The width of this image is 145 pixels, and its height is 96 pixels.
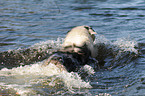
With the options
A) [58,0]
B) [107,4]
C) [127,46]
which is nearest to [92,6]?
[107,4]

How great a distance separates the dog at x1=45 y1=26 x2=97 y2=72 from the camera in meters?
6.12

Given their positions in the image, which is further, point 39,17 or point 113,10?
point 113,10

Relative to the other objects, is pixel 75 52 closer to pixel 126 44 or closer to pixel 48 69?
pixel 48 69

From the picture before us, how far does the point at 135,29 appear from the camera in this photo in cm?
1005

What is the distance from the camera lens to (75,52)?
666 cm

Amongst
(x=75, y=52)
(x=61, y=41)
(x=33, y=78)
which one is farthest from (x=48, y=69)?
(x=61, y=41)

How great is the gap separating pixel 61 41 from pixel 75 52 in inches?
90.7

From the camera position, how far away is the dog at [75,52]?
20.1ft

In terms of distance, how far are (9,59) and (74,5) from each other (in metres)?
7.76

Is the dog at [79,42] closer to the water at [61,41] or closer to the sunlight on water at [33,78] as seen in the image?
the water at [61,41]

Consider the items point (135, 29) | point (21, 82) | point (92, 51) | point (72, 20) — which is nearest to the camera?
point (21, 82)

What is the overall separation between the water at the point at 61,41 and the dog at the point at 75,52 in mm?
217

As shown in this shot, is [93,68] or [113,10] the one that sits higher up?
[113,10]

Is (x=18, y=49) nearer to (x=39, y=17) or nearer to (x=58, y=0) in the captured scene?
(x=39, y=17)
